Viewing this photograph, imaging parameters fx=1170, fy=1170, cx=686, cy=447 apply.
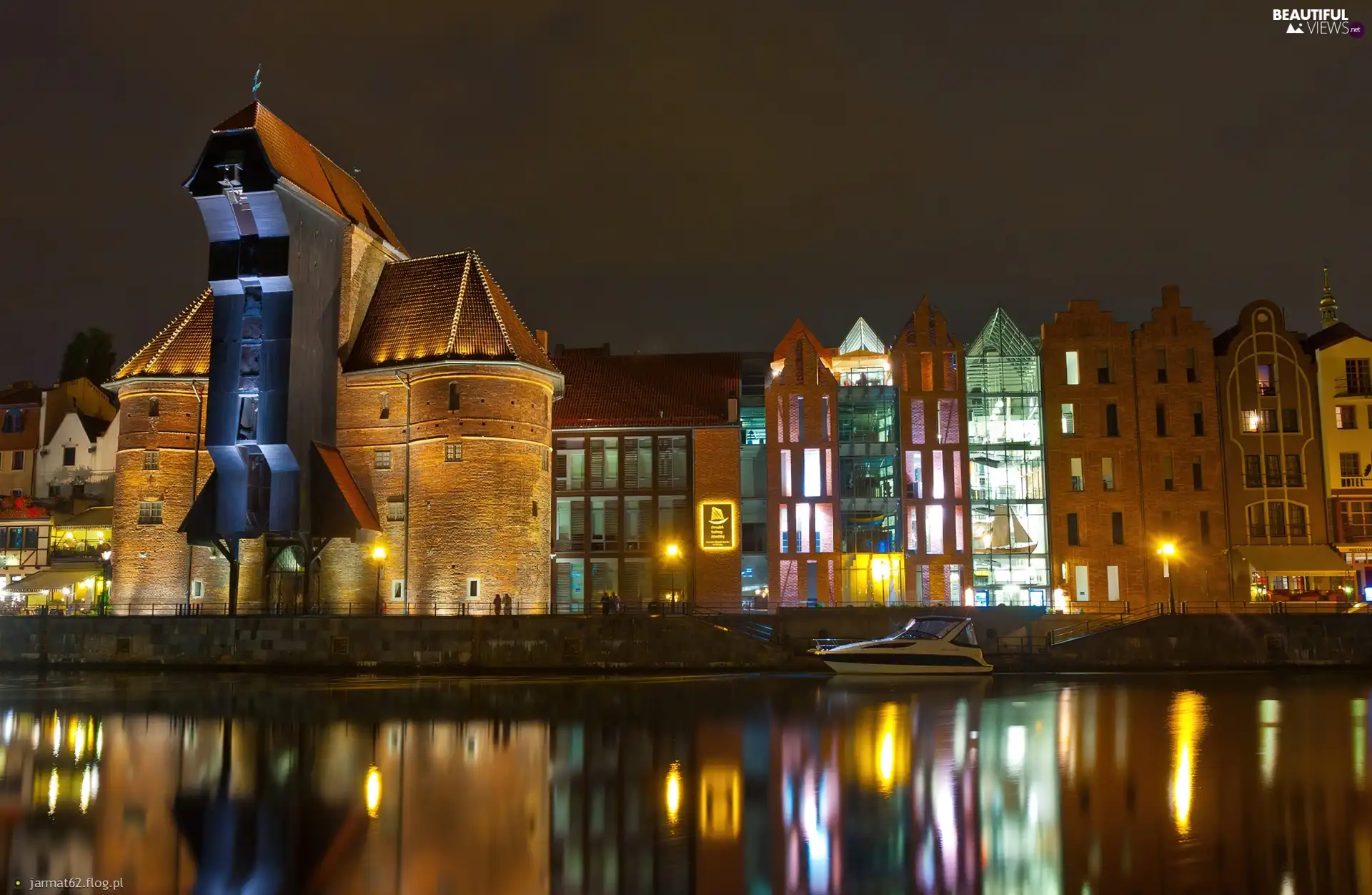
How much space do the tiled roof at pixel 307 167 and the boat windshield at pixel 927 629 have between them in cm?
2861

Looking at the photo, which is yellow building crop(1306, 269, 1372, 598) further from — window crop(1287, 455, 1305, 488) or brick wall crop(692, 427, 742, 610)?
brick wall crop(692, 427, 742, 610)

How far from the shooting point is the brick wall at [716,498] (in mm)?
53781

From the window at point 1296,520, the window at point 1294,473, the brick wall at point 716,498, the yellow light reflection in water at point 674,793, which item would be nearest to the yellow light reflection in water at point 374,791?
the yellow light reflection in water at point 674,793

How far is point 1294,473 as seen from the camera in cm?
5403

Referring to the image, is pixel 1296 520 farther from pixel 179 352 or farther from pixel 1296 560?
pixel 179 352

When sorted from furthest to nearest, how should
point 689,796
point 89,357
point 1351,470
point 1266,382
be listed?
point 89,357 < point 1266,382 < point 1351,470 < point 689,796

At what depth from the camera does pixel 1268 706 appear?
31797 millimetres

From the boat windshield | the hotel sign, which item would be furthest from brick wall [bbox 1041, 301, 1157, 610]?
the hotel sign

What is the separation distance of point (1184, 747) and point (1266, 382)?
36349mm

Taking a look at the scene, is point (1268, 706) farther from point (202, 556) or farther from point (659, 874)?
point (202, 556)

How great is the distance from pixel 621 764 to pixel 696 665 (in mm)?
20875

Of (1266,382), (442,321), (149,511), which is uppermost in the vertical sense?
(442,321)

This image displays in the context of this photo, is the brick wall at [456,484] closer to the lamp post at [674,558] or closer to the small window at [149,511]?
the lamp post at [674,558]

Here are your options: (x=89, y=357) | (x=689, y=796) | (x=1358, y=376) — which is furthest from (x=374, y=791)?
(x=89, y=357)
